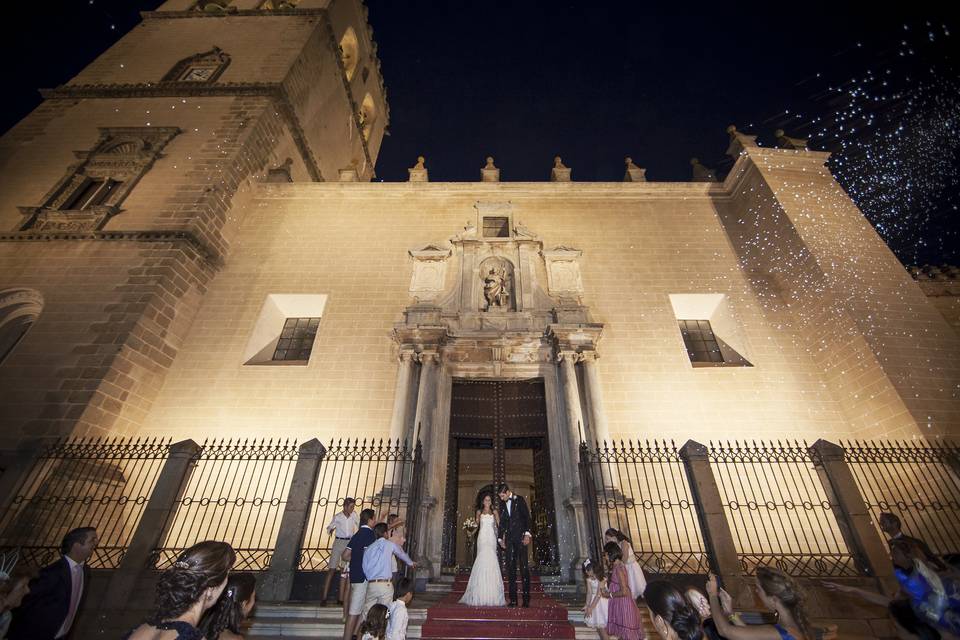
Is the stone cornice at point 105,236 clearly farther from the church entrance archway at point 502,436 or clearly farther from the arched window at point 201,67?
the church entrance archway at point 502,436

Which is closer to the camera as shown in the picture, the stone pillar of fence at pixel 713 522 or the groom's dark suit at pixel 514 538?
the groom's dark suit at pixel 514 538

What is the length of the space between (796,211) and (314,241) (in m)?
12.0

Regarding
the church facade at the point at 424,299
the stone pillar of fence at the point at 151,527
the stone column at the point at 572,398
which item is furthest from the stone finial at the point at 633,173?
the stone pillar of fence at the point at 151,527

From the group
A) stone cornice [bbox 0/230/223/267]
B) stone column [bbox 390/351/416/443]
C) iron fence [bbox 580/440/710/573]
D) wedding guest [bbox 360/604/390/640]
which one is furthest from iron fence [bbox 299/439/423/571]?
stone cornice [bbox 0/230/223/267]

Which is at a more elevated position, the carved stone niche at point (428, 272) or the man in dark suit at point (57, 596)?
the carved stone niche at point (428, 272)

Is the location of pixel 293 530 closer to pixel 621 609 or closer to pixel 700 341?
pixel 621 609

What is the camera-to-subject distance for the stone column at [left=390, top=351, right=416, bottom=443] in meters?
8.12

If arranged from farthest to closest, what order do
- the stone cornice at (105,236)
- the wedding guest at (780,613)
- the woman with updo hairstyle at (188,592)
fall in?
the stone cornice at (105,236) < the wedding guest at (780,613) < the woman with updo hairstyle at (188,592)

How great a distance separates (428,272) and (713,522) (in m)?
7.49

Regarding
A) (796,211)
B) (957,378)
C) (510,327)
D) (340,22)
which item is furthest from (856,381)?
(340,22)

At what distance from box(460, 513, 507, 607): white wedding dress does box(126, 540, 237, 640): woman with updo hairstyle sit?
3796 millimetres

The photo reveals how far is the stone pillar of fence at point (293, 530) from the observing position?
216 inches

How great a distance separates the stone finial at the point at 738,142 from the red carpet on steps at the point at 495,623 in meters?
12.2

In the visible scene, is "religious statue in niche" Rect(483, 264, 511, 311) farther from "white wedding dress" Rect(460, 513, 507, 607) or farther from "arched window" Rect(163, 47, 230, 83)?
"arched window" Rect(163, 47, 230, 83)
